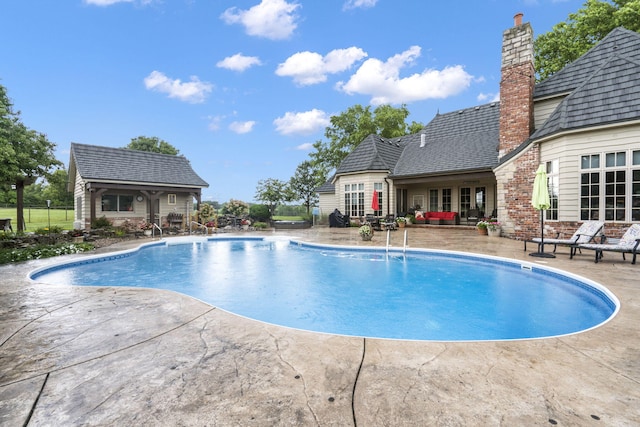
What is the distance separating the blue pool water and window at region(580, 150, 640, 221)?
12.5ft

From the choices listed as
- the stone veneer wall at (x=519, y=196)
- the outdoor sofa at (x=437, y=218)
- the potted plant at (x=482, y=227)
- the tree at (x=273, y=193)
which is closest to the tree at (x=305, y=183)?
the tree at (x=273, y=193)

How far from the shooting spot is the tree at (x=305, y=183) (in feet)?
99.3

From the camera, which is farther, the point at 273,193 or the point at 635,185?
the point at 273,193

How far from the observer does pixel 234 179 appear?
30.9 meters

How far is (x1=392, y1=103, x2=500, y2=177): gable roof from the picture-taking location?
15.5m

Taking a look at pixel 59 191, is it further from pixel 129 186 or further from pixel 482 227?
pixel 482 227

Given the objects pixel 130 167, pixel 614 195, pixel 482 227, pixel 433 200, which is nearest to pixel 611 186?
pixel 614 195

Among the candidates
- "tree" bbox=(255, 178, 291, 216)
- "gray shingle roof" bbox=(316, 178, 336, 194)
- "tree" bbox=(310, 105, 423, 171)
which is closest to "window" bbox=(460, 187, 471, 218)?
"gray shingle roof" bbox=(316, 178, 336, 194)

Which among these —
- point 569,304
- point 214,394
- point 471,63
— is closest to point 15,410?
point 214,394

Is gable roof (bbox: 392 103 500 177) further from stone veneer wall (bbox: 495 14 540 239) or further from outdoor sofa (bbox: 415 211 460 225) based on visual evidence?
stone veneer wall (bbox: 495 14 540 239)

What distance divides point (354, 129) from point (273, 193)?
11.1 m

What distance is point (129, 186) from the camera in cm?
1609

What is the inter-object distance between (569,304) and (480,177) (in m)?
11.5

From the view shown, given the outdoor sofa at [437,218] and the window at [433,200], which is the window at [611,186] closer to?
the outdoor sofa at [437,218]
